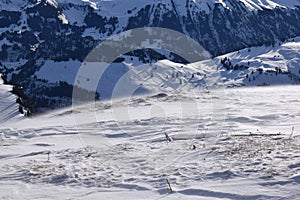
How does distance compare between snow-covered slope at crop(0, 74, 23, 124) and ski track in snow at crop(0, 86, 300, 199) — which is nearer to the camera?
ski track in snow at crop(0, 86, 300, 199)

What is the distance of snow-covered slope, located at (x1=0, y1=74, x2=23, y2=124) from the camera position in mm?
27987

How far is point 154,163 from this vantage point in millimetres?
12797

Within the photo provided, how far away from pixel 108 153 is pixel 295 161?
625cm

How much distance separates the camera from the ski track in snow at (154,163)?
10.3 meters

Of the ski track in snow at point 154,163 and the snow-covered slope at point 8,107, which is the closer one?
the ski track in snow at point 154,163

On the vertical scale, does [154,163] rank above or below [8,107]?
above

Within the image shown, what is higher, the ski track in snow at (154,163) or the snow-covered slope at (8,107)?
the ski track in snow at (154,163)

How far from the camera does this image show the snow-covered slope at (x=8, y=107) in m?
28.0

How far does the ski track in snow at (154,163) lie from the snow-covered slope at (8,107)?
278 inches

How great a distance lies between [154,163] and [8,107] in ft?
65.7

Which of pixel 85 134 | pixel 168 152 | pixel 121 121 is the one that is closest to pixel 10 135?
pixel 85 134

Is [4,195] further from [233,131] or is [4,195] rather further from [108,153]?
[233,131]

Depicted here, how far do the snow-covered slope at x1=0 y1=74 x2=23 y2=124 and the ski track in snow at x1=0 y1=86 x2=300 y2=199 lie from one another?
705 cm

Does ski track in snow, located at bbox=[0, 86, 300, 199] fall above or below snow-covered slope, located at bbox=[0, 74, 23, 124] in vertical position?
above
